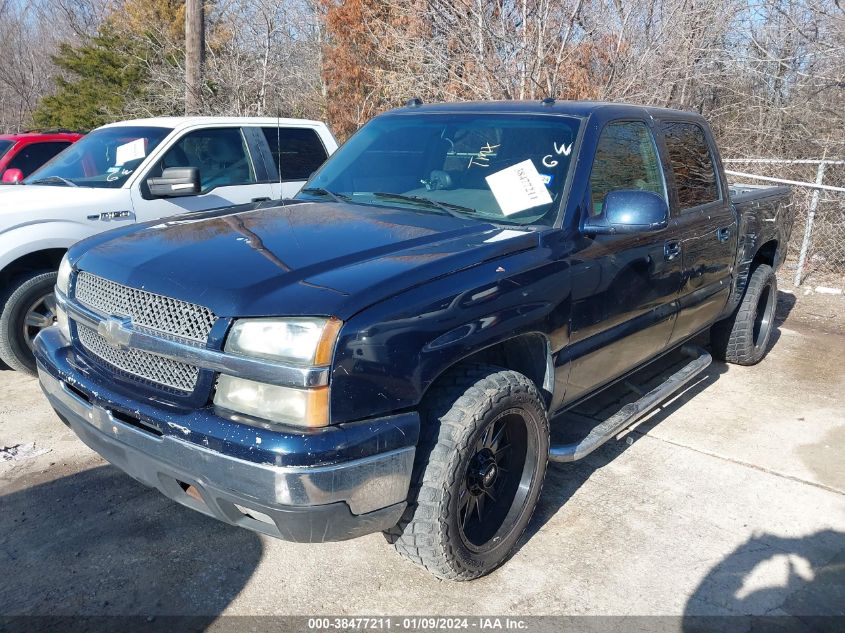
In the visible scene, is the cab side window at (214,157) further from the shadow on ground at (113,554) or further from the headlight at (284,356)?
the headlight at (284,356)

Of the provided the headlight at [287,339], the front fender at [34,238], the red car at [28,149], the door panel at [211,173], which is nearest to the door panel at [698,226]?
the headlight at [287,339]

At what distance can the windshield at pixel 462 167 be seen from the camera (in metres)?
3.49

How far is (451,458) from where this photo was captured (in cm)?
270

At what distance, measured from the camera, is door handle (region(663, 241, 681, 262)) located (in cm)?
399

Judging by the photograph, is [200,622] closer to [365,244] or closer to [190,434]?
[190,434]

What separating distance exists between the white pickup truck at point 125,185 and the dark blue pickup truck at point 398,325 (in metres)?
1.33

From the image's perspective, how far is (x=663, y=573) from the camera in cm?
322

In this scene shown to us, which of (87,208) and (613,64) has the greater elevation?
(613,64)

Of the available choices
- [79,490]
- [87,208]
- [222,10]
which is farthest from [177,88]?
[79,490]

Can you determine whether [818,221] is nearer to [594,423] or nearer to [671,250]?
[594,423]

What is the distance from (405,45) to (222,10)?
8553mm

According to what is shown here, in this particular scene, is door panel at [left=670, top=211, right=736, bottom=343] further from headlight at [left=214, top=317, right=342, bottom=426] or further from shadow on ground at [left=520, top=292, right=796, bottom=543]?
headlight at [left=214, top=317, right=342, bottom=426]

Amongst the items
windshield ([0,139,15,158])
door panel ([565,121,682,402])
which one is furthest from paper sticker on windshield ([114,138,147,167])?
door panel ([565,121,682,402])

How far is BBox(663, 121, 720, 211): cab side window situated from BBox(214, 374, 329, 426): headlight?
2.75 m
